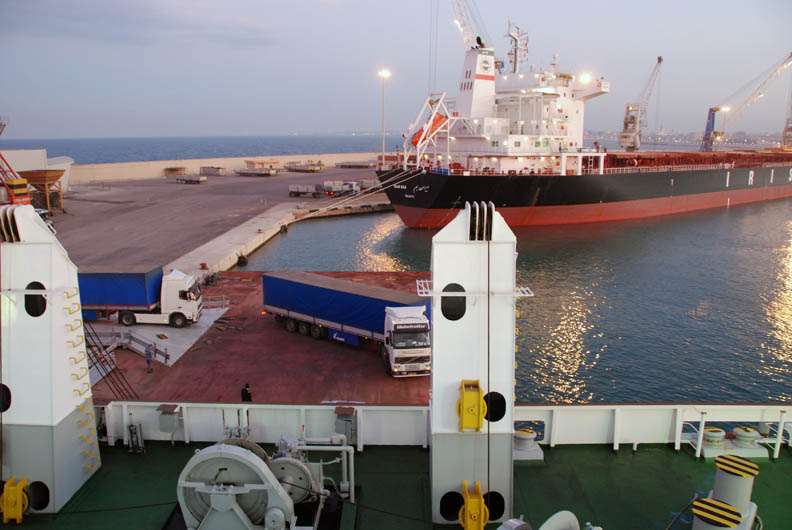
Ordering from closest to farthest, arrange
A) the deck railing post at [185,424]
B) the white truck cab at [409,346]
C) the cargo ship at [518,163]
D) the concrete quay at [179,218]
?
the deck railing post at [185,424] < the white truck cab at [409,346] < the concrete quay at [179,218] < the cargo ship at [518,163]

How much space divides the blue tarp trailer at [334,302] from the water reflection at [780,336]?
12601 mm

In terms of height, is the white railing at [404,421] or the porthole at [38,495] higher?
the white railing at [404,421]

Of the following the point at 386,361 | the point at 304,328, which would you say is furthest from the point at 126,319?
the point at 386,361

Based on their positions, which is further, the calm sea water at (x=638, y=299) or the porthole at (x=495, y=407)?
the calm sea water at (x=638, y=299)

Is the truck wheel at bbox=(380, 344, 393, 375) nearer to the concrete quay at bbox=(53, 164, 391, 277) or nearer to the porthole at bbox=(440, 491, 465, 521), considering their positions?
the porthole at bbox=(440, 491, 465, 521)

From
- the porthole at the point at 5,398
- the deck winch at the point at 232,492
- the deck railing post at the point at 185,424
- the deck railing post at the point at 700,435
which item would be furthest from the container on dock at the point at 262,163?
the deck winch at the point at 232,492

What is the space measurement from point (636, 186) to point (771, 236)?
463 inches

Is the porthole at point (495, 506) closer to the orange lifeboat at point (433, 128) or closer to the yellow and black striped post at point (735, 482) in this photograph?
the yellow and black striped post at point (735, 482)

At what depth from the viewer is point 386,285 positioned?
1176 inches

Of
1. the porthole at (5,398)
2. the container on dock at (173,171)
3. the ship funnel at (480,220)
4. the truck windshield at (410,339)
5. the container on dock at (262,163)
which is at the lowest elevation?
the truck windshield at (410,339)

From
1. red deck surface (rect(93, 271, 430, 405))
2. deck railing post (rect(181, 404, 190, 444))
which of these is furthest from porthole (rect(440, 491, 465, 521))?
red deck surface (rect(93, 271, 430, 405))

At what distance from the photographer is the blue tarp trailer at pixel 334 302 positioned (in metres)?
19.3

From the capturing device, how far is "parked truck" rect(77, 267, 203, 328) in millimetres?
21453

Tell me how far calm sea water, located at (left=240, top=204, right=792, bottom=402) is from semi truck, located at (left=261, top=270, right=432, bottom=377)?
4.14 meters
